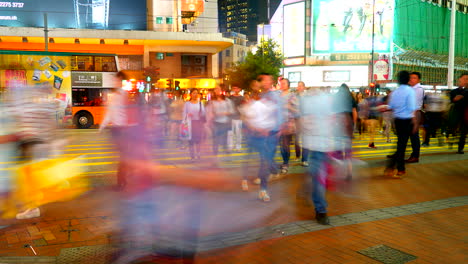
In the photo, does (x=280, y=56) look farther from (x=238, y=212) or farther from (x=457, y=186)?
(x=238, y=212)

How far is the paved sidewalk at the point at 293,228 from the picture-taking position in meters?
4.23

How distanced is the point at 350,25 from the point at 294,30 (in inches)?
344

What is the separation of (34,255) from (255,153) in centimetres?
361

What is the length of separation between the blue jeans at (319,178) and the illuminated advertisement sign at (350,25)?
5357 centimetres

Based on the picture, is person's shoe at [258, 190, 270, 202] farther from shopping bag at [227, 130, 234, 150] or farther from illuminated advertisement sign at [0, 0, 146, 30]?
illuminated advertisement sign at [0, 0, 146, 30]

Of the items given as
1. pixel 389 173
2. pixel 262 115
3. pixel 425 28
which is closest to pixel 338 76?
pixel 425 28

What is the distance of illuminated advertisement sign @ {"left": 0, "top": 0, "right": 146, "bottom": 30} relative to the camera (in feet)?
134

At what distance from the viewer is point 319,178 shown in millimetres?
5430

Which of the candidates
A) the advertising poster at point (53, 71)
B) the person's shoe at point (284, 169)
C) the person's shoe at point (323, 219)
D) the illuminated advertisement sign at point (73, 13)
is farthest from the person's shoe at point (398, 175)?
the illuminated advertisement sign at point (73, 13)

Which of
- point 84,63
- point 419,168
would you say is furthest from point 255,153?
point 84,63

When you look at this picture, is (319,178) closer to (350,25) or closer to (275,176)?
(275,176)

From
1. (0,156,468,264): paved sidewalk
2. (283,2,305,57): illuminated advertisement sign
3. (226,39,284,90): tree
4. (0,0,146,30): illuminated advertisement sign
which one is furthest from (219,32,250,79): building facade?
(0,156,468,264): paved sidewalk

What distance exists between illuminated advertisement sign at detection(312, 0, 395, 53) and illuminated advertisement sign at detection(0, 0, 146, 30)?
87.4ft

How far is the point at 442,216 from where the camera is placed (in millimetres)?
5695
